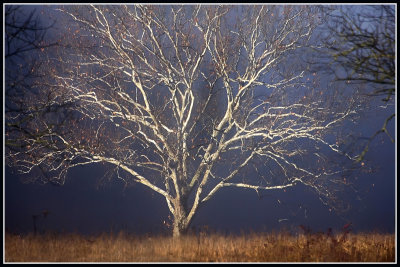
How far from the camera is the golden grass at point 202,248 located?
7.21m

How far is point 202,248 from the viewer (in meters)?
7.81

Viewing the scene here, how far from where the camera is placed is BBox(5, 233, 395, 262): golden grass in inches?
284

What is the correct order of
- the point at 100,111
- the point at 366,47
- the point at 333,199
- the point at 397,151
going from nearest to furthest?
the point at 366,47 → the point at 397,151 → the point at 333,199 → the point at 100,111

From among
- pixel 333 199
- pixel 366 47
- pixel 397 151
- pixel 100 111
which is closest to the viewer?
pixel 366 47

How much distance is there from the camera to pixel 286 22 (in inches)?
404

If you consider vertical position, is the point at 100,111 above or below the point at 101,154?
above

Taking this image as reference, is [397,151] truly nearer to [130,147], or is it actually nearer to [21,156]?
[130,147]

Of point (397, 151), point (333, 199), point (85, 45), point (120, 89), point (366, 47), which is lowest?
point (333, 199)

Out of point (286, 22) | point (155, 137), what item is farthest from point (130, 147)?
point (286, 22)

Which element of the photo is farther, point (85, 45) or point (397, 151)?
point (85, 45)

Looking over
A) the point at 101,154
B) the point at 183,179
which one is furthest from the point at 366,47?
the point at 101,154

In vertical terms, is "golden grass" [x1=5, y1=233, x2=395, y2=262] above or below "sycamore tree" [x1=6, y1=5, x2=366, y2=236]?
below

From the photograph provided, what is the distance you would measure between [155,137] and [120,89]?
1.70 m

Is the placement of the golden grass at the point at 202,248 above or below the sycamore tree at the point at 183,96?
below
